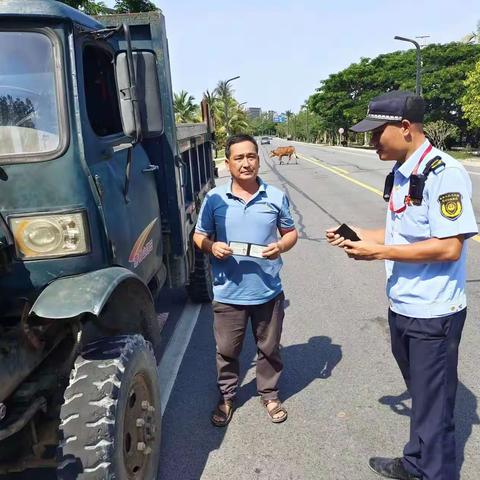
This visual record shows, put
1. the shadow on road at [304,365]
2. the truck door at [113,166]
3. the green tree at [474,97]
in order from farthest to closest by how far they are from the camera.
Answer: the green tree at [474,97], the shadow on road at [304,365], the truck door at [113,166]

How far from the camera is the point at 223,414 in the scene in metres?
3.40

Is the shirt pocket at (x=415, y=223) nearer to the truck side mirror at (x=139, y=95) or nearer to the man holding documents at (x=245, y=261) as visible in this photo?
the man holding documents at (x=245, y=261)

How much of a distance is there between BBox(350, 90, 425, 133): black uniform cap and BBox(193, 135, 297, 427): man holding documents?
0.96m

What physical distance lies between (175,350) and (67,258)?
7.89ft

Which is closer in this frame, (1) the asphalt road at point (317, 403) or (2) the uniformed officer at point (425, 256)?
(2) the uniformed officer at point (425, 256)

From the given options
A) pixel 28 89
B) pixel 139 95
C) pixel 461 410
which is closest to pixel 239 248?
pixel 139 95

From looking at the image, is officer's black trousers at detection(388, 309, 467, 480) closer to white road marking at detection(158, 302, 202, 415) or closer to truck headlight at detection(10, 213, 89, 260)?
truck headlight at detection(10, 213, 89, 260)

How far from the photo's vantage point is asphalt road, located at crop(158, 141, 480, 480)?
2951 mm

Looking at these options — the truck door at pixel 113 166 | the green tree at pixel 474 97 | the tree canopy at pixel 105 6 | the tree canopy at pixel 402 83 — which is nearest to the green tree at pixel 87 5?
the tree canopy at pixel 105 6

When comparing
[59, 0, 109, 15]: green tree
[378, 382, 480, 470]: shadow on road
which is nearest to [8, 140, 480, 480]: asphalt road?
[378, 382, 480, 470]: shadow on road

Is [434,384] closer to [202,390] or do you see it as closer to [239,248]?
[239,248]

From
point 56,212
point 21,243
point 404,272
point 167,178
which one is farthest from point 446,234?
point 167,178

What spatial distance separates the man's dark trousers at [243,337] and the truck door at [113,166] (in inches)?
23.6

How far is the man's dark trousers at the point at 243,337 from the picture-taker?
3.37 m
